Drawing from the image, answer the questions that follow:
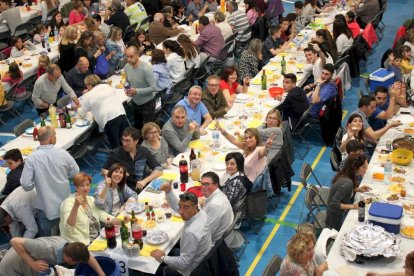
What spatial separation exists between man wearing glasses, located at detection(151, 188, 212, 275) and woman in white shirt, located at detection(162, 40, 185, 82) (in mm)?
5692

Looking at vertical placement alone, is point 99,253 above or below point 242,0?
above

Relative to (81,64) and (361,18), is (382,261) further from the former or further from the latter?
(361,18)

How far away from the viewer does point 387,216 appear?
775 centimetres

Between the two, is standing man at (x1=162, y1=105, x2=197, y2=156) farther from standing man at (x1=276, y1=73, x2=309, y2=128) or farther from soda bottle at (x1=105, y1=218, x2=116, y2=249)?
soda bottle at (x1=105, y1=218, x2=116, y2=249)

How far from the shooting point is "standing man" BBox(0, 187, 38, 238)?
8594 millimetres

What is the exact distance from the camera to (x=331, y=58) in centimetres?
1321

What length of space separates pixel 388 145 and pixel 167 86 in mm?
4538

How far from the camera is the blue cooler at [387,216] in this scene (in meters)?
7.73

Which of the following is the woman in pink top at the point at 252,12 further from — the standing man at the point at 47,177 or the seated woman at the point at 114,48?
the standing man at the point at 47,177

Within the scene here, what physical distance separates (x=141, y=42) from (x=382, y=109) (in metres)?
5.76

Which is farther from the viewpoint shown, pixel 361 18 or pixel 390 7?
pixel 390 7

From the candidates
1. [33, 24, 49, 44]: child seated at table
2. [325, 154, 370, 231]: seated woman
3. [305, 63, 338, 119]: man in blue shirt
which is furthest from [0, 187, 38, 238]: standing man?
[33, 24, 49, 44]: child seated at table

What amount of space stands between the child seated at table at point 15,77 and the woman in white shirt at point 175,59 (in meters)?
2.89

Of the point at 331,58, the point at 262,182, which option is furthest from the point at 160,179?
the point at 331,58
